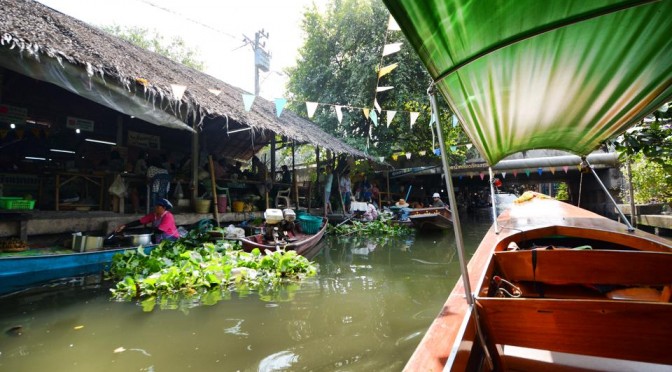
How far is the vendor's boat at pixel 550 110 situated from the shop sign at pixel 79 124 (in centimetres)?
967

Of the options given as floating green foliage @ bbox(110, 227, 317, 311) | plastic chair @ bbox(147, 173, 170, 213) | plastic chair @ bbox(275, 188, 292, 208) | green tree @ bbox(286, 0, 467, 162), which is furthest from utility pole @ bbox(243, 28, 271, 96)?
floating green foliage @ bbox(110, 227, 317, 311)

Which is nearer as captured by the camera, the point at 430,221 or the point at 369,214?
the point at 430,221

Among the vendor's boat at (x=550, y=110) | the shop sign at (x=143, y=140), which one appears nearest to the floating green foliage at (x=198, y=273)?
the vendor's boat at (x=550, y=110)

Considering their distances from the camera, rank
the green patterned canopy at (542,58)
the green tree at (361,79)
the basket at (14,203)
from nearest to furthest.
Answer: the green patterned canopy at (542,58) → the basket at (14,203) → the green tree at (361,79)

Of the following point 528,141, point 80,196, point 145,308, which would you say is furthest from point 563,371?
point 80,196

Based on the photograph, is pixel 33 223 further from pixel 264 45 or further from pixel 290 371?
pixel 264 45

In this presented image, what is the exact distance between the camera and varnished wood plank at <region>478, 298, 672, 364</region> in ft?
4.95

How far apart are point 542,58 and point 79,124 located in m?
10.2

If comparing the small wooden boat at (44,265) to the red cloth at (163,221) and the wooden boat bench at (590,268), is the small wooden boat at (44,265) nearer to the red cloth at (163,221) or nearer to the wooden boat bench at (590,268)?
the red cloth at (163,221)

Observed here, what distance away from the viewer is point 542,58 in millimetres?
1768

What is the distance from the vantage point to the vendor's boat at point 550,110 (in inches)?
54.2

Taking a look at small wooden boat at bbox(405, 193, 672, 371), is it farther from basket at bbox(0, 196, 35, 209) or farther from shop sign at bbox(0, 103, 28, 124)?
shop sign at bbox(0, 103, 28, 124)

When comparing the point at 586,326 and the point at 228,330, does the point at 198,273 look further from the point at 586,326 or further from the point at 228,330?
the point at 586,326

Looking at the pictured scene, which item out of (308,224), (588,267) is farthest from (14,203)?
(588,267)
